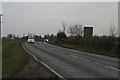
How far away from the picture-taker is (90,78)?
11039 mm

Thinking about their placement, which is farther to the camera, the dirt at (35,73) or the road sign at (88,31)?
the road sign at (88,31)

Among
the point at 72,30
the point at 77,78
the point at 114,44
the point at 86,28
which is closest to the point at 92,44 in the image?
the point at 86,28

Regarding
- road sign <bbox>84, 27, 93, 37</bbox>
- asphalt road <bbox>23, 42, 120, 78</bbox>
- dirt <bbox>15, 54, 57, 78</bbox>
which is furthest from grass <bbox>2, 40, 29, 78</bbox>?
road sign <bbox>84, 27, 93, 37</bbox>

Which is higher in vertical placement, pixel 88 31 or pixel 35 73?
pixel 88 31

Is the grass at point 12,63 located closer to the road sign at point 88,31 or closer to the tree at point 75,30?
the road sign at point 88,31

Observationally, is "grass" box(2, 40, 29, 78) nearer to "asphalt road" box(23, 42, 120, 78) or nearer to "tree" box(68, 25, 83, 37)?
"asphalt road" box(23, 42, 120, 78)

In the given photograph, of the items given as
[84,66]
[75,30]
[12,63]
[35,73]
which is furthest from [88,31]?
[75,30]

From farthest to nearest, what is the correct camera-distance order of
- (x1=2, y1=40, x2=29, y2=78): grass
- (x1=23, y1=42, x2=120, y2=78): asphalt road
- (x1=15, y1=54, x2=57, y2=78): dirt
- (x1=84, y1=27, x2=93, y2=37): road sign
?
(x1=84, y1=27, x2=93, y2=37): road sign < (x1=2, y1=40, x2=29, y2=78): grass < (x1=23, y1=42, x2=120, y2=78): asphalt road < (x1=15, y1=54, x2=57, y2=78): dirt

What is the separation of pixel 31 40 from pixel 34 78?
69.4m

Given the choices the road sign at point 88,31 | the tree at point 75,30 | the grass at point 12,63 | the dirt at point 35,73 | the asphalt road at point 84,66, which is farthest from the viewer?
the tree at point 75,30

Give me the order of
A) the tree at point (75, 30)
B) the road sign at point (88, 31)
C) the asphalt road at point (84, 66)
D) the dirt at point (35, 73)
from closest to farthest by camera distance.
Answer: the dirt at point (35, 73)
the asphalt road at point (84, 66)
the road sign at point (88, 31)
the tree at point (75, 30)

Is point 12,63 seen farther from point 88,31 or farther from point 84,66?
point 88,31

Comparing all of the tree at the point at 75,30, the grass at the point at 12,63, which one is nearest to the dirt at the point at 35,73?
the grass at the point at 12,63

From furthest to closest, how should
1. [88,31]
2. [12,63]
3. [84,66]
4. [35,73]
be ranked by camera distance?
[88,31] → [12,63] → [84,66] → [35,73]
